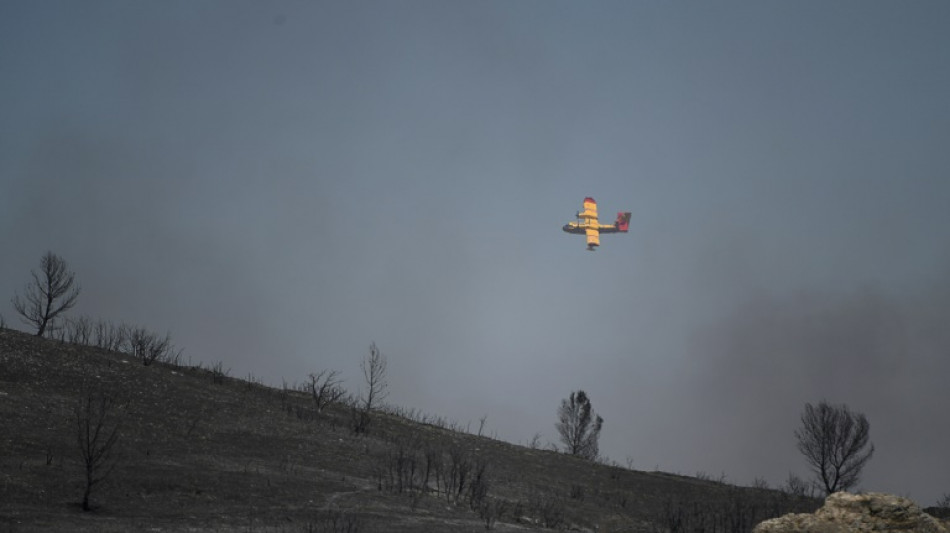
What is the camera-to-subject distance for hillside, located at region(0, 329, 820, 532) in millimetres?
20969

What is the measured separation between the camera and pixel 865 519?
64.3ft

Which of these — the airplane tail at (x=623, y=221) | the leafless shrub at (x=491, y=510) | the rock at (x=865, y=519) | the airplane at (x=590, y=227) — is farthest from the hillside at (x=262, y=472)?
the airplane tail at (x=623, y=221)

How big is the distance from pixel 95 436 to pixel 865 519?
1714cm

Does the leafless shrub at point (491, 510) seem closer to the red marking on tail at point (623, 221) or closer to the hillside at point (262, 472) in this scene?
the hillside at point (262, 472)

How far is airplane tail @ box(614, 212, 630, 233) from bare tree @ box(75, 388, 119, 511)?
96848mm

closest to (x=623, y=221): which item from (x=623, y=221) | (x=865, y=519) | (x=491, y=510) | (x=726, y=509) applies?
(x=623, y=221)

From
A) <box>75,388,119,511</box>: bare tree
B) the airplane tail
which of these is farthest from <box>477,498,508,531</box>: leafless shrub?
the airplane tail

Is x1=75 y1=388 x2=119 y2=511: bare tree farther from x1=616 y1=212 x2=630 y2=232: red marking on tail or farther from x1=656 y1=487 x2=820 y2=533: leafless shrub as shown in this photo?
x1=616 y1=212 x2=630 y2=232: red marking on tail

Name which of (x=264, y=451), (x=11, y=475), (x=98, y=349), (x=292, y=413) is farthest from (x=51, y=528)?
(x=98, y=349)

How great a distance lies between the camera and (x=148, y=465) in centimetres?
2461

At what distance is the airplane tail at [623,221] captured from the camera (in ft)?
403

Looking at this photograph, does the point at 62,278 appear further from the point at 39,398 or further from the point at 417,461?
the point at 417,461

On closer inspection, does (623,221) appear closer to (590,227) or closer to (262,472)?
(590,227)

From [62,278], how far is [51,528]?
3642cm
